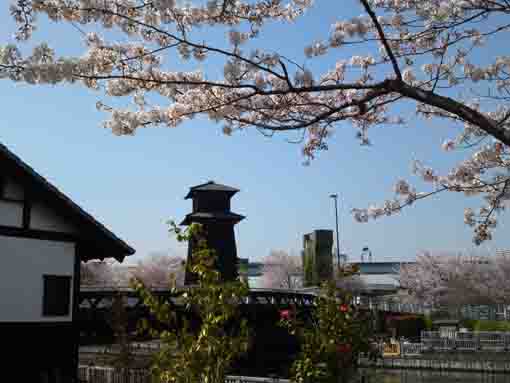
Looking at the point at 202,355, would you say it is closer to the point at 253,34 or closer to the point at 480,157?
the point at 253,34

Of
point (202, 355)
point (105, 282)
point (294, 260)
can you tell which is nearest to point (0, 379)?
point (202, 355)

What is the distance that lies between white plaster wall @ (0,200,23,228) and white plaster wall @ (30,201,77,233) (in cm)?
32

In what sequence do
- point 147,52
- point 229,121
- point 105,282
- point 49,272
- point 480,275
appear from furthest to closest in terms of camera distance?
point 105,282 → point 480,275 → point 49,272 → point 229,121 → point 147,52

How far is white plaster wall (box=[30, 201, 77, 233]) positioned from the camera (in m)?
13.3

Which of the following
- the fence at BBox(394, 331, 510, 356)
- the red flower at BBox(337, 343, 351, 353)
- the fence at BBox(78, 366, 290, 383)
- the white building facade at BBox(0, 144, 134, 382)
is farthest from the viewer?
the fence at BBox(394, 331, 510, 356)

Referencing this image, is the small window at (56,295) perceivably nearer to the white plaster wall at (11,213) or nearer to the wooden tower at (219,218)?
the white plaster wall at (11,213)

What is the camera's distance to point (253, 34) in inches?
268

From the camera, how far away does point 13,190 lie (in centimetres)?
1297

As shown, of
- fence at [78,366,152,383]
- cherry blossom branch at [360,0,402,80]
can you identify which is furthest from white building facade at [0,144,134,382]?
cherry blossom branch at [360,0,402,80]

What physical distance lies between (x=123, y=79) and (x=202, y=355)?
10.1ft

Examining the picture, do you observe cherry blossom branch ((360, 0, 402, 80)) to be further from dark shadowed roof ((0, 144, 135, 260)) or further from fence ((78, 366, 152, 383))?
fence ((78, 366, 152, 383))

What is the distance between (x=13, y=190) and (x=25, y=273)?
171 cm

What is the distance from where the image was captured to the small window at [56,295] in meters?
13.6

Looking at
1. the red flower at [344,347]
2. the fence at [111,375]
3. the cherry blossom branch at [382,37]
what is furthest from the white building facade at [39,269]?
the cherry blossom branch at [382,37]
